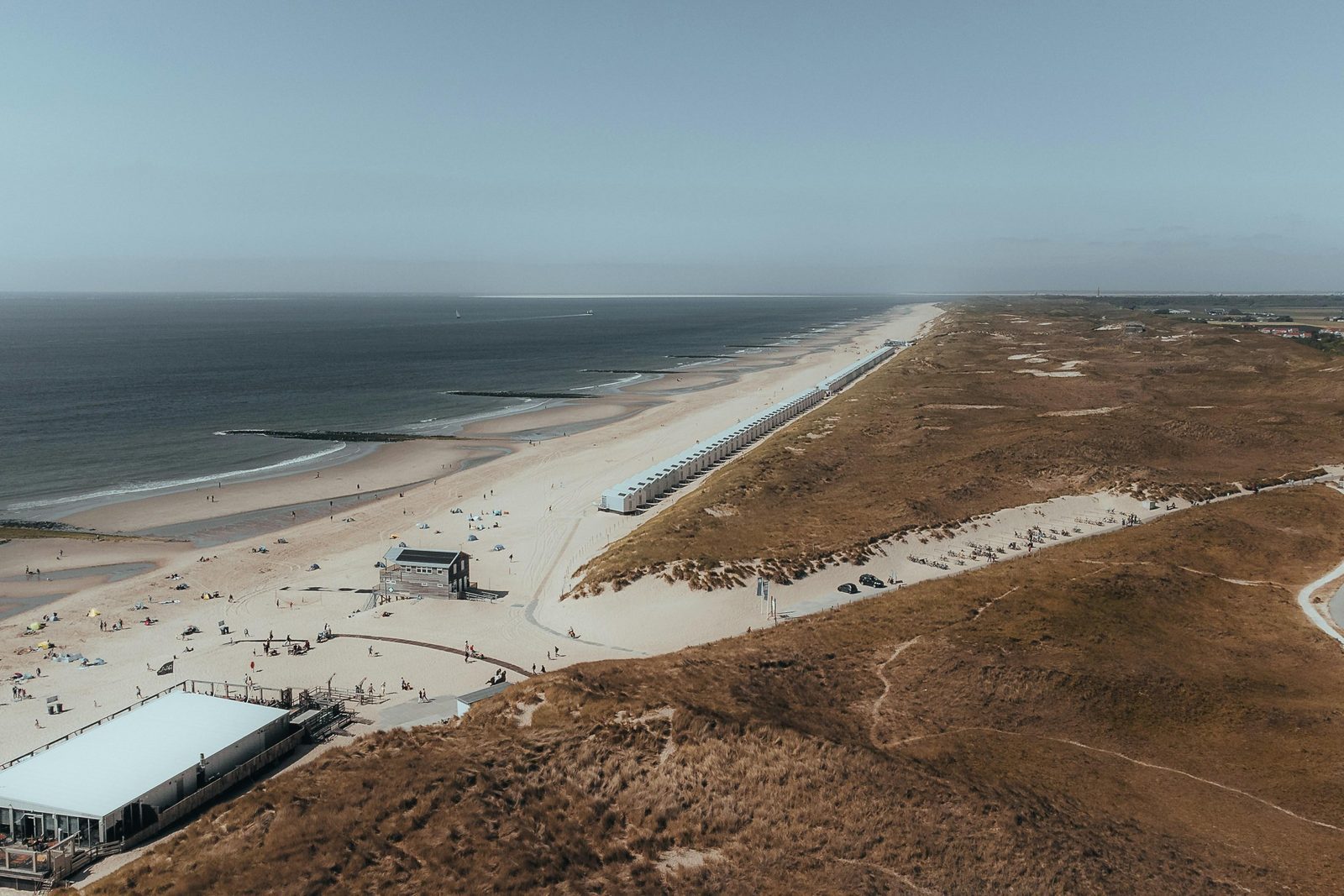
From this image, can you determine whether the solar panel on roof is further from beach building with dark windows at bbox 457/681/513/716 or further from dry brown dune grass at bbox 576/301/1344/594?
beach building with dark windows at bbox 457/681/513/716

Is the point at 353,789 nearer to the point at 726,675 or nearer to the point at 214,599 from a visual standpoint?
the point at 726,675

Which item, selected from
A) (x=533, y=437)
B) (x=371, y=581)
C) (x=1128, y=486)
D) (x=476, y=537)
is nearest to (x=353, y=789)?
(x=371, y=581)

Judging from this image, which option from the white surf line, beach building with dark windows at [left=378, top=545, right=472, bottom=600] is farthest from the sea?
the white surf line

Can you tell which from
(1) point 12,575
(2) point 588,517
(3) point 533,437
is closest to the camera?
(1) point 12,575

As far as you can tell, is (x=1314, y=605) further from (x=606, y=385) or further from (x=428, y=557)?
(x=606, y=385)

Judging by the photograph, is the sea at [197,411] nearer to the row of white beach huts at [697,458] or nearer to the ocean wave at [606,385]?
the ocean wave at [606,385]

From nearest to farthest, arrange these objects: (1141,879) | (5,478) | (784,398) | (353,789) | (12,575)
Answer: (1141,879) → (353,789) → (12,575) → (5,478) → (784,398)

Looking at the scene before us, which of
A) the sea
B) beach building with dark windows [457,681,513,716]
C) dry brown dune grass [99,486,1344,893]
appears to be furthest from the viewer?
the sea
